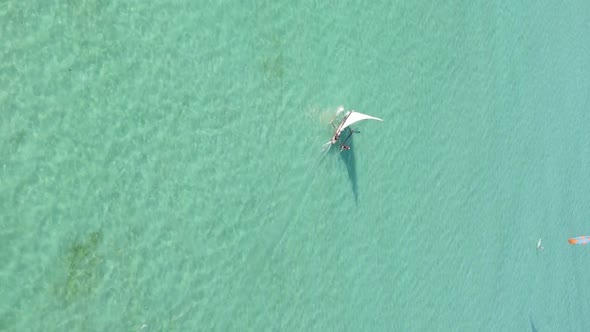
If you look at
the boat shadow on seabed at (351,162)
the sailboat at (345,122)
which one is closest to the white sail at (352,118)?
the sailboat at (345,122)

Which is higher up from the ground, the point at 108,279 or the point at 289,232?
the point at 289,232

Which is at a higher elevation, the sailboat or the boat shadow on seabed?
the sailboat

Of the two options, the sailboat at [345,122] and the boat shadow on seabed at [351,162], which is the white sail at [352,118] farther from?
the boat shadow on seabed at [351,162]

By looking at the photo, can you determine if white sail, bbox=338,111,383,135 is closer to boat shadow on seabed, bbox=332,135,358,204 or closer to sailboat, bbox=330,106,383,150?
sailboat, bbox=330,106,383,150

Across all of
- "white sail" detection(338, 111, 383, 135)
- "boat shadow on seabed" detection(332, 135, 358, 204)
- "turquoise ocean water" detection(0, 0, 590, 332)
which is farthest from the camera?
"boat shadow on seabed" detection(332, 135, 358, 204)

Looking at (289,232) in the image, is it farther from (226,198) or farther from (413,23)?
(413,23)

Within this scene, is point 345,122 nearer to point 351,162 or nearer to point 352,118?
point 352,118

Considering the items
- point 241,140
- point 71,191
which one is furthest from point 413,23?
point 71,191

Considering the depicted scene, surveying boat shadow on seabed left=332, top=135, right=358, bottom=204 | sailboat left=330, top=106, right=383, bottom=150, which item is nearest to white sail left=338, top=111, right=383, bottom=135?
sailboat left=330, top=106, right=383, bottom=150
